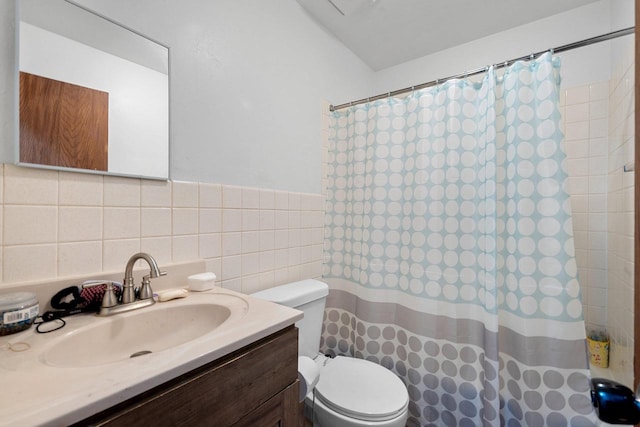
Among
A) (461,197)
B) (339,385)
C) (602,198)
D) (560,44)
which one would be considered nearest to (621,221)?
(602,198)

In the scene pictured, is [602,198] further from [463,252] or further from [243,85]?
[243,85]

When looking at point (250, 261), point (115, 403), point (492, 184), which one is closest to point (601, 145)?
point (492, 184)

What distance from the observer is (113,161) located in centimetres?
88

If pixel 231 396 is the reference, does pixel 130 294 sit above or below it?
above

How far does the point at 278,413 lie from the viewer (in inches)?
28.6

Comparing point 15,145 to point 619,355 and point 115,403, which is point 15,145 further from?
point 619,355

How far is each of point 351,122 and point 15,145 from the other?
153 cm

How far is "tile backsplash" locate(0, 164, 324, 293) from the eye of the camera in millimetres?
727

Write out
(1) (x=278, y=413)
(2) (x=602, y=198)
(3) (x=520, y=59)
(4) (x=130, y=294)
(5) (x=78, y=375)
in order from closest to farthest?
(5) (x=78, y=375) < (1) (x=278, y=413) < (4) (x=130, y=294) < (3) (x=520, y=59) < (2) (x=602, y=198)

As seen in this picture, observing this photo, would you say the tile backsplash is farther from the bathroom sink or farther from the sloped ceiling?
the sloped ceiling

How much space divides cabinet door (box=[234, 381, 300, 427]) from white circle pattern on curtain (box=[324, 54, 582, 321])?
35.9 inches

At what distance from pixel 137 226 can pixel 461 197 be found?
4.73ft

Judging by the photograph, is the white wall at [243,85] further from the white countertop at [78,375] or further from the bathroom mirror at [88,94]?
the white countertop at [78,375]

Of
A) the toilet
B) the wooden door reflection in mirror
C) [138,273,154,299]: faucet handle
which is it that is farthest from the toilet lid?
the wooden door reflection in mirror
